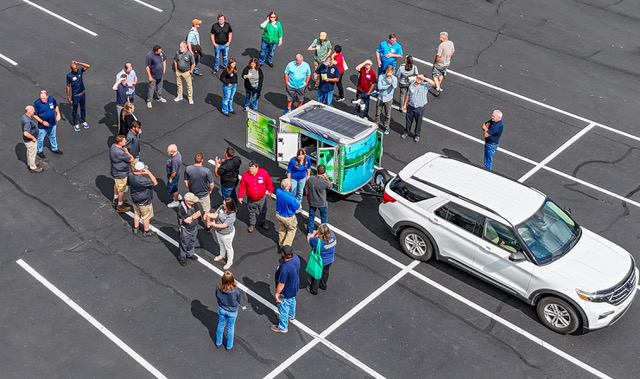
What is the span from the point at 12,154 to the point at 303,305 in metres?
8.67

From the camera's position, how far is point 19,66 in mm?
Result: 20969

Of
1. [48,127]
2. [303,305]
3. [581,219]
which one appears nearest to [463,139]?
[581,219]

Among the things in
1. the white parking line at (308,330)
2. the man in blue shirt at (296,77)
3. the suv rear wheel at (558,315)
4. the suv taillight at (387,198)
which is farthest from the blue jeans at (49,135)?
the suv rear wheel at (558,315)

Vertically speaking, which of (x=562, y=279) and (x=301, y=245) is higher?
(x=562, y=279)

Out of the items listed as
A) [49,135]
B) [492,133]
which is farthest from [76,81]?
[492,133]

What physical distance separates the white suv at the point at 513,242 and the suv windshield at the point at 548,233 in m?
0.02

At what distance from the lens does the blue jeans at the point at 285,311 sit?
41.0 feet

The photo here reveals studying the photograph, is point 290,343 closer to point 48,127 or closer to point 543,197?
point 543,197

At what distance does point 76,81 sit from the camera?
17.7 metres

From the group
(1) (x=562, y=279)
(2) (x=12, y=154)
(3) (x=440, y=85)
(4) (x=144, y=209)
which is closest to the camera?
(1) (x=562, y=279)

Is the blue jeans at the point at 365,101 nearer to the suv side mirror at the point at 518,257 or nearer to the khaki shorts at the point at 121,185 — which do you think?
the khaki shorts at the point at 121,185

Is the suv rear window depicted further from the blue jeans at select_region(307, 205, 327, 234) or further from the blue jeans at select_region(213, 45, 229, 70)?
the blue jeans at select_region(213, 45, 229, 70)

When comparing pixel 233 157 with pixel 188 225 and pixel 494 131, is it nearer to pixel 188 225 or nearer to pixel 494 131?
pixel 188 225

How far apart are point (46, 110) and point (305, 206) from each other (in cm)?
640
